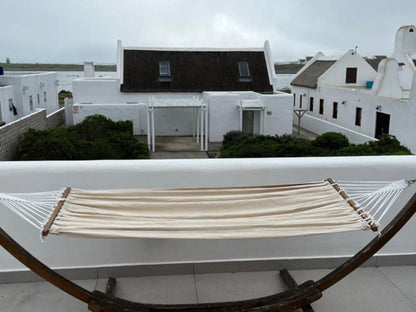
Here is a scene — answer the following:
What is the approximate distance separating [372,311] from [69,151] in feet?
45.2

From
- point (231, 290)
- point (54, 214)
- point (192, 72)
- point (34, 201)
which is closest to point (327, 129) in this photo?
point (192, 72)

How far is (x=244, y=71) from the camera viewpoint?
85.6ft

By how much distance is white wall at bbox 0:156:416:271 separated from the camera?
3.93 meters

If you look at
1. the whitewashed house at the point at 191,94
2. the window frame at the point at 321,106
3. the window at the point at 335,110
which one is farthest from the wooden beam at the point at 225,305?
the window frame at the point at 321,106

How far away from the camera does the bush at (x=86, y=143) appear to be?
1563 cm

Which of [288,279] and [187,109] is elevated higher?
[187,109]

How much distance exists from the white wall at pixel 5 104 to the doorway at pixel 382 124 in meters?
17.5

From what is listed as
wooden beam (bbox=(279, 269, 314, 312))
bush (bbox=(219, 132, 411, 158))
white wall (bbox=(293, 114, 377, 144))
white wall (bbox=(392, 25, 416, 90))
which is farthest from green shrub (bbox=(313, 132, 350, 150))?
wooden beam (bbox=(279, 269, 314, 312))

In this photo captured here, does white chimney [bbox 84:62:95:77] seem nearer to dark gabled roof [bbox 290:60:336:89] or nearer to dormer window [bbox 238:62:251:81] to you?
dormer window [bbox 238:62:251:81]

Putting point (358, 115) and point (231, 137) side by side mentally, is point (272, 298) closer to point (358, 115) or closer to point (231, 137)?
point (231, 137)

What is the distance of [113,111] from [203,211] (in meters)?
19.0

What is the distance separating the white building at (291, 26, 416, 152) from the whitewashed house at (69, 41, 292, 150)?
Answer: 3.50m

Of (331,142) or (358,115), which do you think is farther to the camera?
(358,115)

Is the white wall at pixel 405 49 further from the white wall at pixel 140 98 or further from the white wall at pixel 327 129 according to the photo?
the white wall at pixel 140 98
